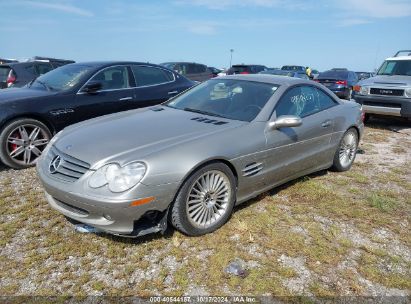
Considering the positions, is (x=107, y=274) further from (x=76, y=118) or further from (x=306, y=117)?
(x=76, y=118)

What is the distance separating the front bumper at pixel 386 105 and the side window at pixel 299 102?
187 inches

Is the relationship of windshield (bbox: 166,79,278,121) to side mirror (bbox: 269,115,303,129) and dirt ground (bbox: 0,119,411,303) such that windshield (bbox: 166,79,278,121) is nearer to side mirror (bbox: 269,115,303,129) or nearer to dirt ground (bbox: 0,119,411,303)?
side mirror (bbox: 269,115,303,129)

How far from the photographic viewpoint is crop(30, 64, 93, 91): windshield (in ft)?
18.6

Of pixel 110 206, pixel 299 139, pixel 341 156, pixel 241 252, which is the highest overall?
pixel 299 139

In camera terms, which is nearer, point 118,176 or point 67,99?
point 118,176

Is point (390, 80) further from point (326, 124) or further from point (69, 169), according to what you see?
point (69, 169)

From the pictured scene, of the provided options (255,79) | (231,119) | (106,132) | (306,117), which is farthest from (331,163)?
(106,132)

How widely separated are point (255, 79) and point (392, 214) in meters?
2.25

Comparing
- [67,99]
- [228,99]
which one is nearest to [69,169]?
[228,99]

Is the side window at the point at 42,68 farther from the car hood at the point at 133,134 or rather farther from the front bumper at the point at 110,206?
the front bumper at the point at 110,206

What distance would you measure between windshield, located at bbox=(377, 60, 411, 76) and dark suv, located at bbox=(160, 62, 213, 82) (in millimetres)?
8212

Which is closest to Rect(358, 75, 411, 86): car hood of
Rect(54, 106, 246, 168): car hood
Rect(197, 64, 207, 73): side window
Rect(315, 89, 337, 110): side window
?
Rect(315, 89, 337, 110): side window

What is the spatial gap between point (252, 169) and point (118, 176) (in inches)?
55.6

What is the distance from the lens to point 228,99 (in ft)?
14.1
